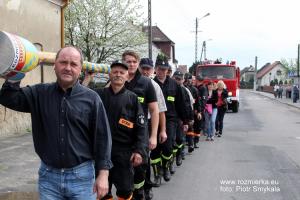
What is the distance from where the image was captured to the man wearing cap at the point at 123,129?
207 inches

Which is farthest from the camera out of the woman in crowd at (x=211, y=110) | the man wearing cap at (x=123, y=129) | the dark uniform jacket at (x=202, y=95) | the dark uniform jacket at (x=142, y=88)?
the woman in crowd at (x=211, y=110)

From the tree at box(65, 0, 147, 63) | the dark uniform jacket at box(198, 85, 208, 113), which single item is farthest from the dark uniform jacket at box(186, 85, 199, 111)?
the tree at box(65, 0, 147, 63)

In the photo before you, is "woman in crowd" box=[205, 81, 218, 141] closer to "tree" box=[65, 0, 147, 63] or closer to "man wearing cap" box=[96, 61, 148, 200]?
"man wearing cap" box=[96, 61, 148, 200]

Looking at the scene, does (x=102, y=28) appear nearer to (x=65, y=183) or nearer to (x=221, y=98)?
(x=221, y=98)

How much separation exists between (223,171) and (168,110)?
1893 millimetres

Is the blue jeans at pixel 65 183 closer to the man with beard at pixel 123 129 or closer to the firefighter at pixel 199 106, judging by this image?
the man with beard at pixel 123 129

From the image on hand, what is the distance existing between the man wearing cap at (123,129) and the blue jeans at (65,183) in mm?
1556

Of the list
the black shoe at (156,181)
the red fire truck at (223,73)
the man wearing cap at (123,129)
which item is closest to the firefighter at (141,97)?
the man wearing cap at (123,129)

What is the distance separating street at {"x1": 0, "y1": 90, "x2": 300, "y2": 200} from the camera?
748 centimetres

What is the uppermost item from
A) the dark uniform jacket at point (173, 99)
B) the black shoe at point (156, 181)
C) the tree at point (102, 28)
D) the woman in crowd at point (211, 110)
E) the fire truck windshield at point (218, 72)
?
the tree at point (102, 28)

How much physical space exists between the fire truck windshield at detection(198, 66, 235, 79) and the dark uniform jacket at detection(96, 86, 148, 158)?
864 inches

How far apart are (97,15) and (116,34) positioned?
165 cm

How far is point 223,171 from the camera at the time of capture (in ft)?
30.6

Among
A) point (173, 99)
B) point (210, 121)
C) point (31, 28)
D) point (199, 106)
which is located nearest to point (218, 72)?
point (31, 28)
